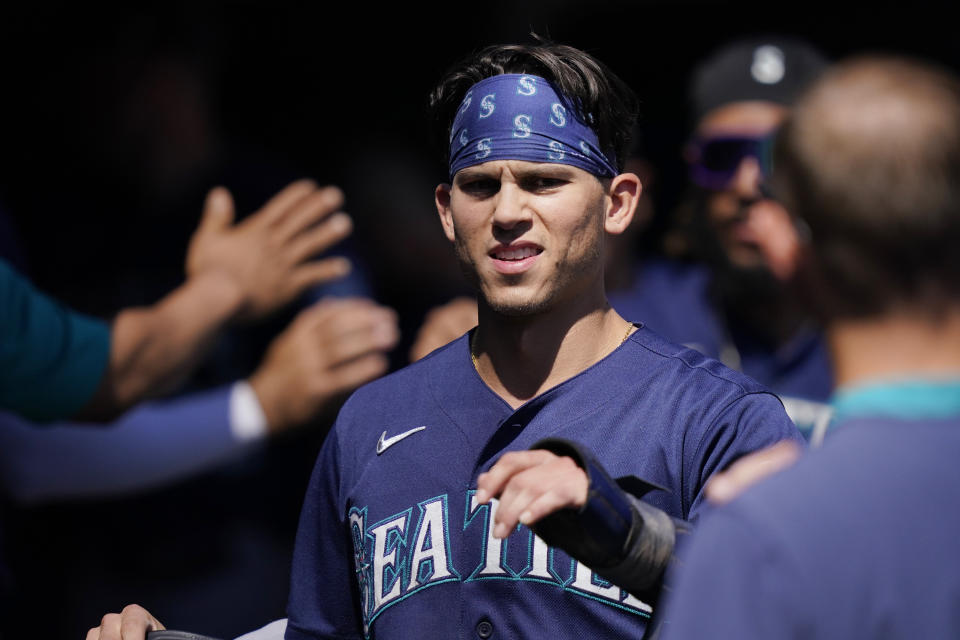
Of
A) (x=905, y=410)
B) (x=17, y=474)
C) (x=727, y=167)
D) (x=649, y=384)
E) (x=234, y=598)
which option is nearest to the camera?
(x=905, y=410)

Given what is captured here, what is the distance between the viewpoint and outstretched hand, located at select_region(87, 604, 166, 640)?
2.80 metres

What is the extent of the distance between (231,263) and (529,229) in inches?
61.4

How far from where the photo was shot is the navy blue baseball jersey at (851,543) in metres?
1.62

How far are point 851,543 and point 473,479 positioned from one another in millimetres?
1379

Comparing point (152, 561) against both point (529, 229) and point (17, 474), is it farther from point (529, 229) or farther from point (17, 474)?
point (529, 229)

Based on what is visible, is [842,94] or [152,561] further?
[152,561]

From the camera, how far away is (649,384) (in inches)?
114

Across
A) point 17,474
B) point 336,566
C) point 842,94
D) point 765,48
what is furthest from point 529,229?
point 765,48

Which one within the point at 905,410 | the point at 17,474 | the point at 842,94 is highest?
the point at 842,94

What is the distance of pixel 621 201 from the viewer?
123 inches

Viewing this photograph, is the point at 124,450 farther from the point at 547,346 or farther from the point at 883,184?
the point at 883,184

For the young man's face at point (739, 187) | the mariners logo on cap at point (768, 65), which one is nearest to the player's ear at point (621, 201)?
the young man's face at point (739, 187)

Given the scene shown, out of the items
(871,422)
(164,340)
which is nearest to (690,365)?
(871,422)

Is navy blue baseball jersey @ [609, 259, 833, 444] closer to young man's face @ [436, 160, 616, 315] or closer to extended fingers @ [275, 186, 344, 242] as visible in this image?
extended fingers @ [275, 186, 344, 242]
